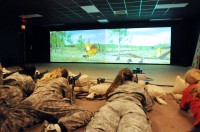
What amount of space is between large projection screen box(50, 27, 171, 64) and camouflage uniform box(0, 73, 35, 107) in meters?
7.92

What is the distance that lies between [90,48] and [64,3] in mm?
4627

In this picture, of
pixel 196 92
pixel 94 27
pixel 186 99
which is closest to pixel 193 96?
pixel 196 92

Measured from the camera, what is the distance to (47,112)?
98.0 inches

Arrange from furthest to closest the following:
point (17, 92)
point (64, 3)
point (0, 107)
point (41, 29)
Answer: point (41, 29)
point (64, 3)
point (17, 92)
point (0, 107)

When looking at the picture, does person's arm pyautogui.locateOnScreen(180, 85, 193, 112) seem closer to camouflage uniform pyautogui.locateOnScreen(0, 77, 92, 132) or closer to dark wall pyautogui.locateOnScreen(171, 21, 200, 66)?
camouflage uniform pyautogui.locateOnScreen(0, 77, 92, 132)

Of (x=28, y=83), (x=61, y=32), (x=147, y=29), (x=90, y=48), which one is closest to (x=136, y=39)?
(x=147, y=29)

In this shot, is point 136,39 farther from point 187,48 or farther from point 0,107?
point 0,107

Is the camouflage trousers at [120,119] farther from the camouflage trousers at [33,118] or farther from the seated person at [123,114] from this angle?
the camouflage trousers at [33,118]

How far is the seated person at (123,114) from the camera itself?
1770mm

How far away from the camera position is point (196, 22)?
9.68 meters

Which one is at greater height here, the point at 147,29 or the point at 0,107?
the point at 147,29

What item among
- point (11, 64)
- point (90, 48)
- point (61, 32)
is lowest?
point (11, 64)

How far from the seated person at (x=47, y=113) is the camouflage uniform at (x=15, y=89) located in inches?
12.2

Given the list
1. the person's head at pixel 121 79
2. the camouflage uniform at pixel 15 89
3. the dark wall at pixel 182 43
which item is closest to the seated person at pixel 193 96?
the person's head at pixel 121 79
